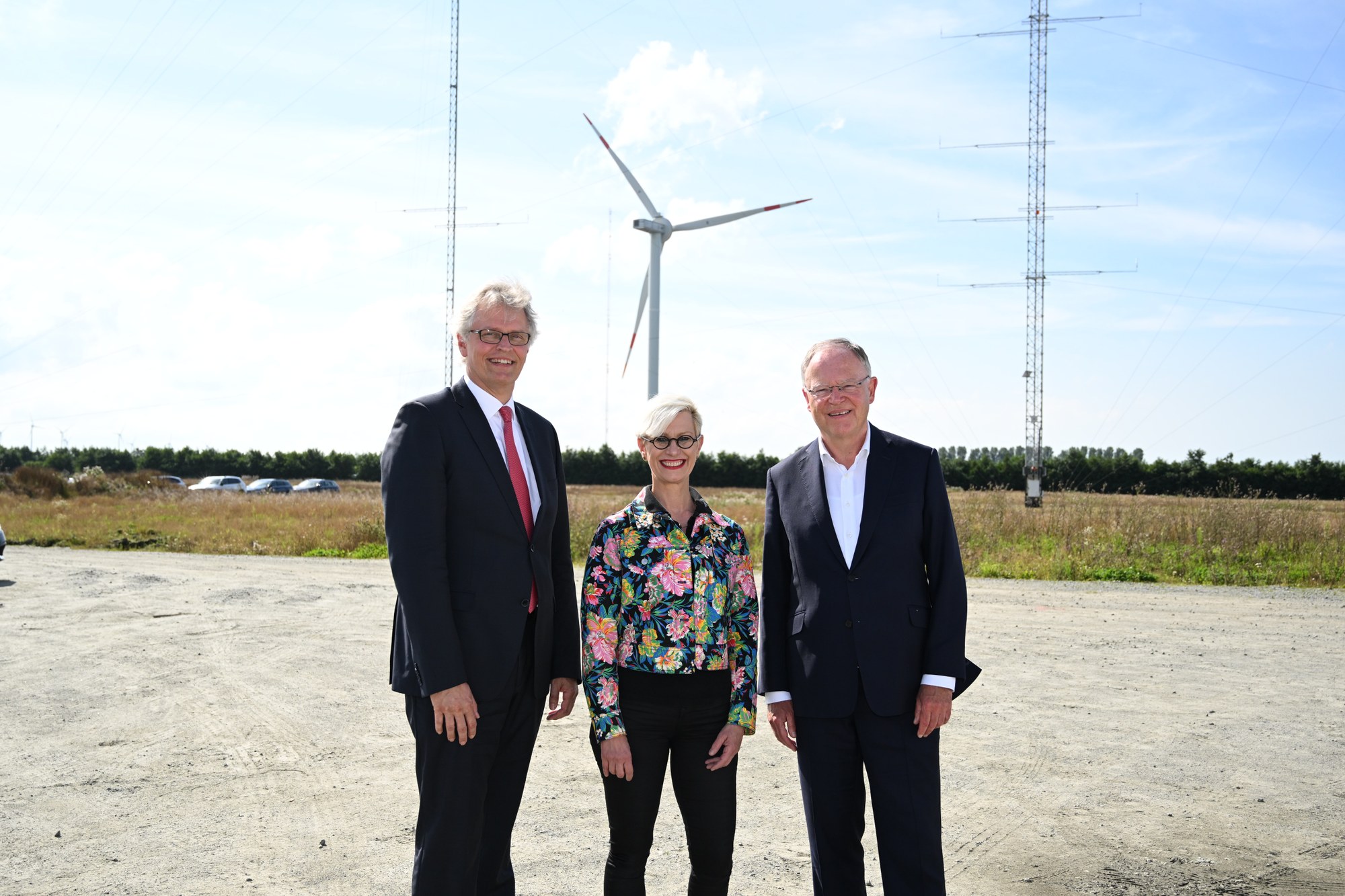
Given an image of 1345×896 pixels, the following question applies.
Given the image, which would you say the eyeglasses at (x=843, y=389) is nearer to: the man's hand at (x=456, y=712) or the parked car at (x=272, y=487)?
the man's hand at (x=456, y=712)

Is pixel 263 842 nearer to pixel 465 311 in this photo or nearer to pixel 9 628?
pixel 465 311

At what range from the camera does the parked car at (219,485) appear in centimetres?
4594

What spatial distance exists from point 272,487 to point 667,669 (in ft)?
163

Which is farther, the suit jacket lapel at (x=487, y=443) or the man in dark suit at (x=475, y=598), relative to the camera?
the suit jacket lapel at (x=487, y=443)

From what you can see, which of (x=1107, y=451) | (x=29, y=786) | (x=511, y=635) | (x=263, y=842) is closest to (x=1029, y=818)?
(x=511, y=635)

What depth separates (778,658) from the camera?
334 cm

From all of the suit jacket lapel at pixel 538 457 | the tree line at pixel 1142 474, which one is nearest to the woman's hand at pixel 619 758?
the suit jacket lapel at pixel 538 457

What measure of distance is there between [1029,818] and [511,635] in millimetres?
3027

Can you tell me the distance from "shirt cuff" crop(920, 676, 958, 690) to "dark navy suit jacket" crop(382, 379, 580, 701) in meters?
1.27

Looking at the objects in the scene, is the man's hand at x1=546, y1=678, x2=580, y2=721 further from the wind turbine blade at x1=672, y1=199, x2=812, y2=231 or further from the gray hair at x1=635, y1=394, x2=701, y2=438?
the wind turbine blade at x1=672, y1=199, x2=812, y2=231

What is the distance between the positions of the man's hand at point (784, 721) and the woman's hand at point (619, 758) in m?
0.51

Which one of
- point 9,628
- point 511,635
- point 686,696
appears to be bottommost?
point 9,628

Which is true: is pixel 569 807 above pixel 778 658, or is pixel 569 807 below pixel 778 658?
below

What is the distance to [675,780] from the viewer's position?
323cm
